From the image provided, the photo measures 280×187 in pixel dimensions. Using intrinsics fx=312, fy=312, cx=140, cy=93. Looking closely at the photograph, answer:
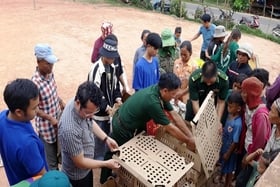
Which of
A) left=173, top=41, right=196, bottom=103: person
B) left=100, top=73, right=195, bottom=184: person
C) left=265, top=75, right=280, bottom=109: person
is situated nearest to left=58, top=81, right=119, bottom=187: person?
left=100, top=73, right=195, bottom=184: person

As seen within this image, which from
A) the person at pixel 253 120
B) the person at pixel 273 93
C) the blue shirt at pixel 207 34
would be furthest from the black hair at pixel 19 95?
the blue shirt at pixel 207 34

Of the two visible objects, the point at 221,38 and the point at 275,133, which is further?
the point at 221,38

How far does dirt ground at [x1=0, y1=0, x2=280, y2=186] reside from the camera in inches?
332

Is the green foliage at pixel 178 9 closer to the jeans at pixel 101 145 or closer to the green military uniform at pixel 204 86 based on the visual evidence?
the green military uniform at pixel 204 86

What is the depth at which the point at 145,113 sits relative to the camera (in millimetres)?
3123

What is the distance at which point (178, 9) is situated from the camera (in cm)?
1603

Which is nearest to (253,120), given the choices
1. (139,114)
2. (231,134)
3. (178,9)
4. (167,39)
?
(231,134)

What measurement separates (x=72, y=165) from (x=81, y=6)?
1364 cm

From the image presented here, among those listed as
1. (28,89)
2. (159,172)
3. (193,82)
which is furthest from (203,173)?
(28,89)

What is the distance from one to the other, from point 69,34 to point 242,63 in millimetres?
8154

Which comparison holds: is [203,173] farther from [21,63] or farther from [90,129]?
[21,63]

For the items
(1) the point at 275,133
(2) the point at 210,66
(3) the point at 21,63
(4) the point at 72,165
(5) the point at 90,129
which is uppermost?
(2) the point at 210,66

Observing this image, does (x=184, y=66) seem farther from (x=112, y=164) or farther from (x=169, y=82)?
(x=112, y=164)

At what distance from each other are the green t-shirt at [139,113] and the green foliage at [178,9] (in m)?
13.1
